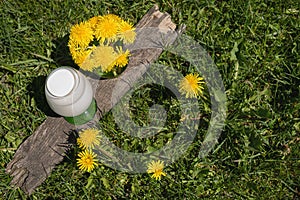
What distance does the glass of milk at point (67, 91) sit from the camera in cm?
235

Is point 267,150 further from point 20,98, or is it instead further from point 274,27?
point 20,98

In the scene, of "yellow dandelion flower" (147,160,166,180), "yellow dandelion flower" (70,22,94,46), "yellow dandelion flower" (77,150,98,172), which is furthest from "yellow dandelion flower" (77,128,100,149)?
"yellow dandelion flower" (70,22,94,46)

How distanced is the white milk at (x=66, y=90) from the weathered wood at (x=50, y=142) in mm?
240

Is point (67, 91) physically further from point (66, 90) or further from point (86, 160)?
point (86, 160)

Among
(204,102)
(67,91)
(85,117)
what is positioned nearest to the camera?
(67,91)

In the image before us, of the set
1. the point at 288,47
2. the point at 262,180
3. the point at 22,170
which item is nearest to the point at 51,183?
the point at 22,170

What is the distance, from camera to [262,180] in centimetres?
271

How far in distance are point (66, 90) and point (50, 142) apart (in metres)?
0.42

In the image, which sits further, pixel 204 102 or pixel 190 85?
pixel 204 102

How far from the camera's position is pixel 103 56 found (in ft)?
8.25

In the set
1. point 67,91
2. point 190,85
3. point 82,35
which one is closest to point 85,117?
point 67,91

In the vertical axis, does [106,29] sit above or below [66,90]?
above

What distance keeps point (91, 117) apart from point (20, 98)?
475mm

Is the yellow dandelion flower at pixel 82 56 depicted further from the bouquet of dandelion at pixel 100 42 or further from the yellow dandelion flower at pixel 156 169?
the yellow dandelion flower at pixel 156 169
